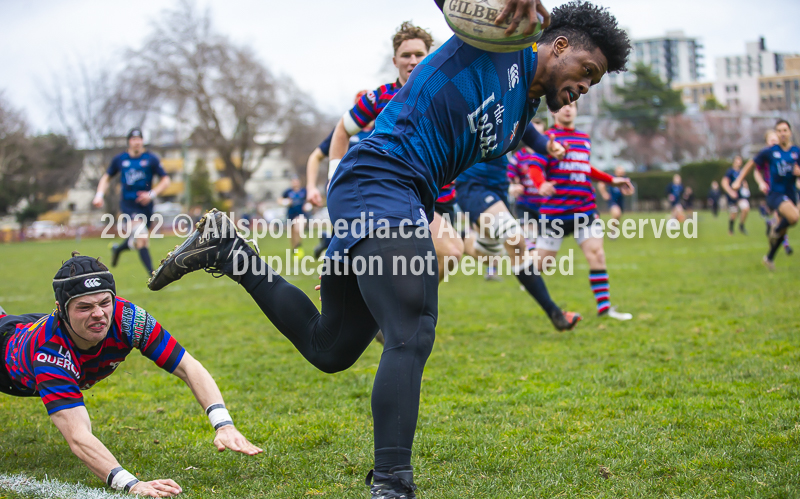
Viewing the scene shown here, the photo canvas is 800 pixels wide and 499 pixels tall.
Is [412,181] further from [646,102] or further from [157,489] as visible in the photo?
[646,102]

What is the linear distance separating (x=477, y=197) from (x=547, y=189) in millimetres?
849

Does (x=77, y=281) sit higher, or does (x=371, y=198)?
(x=371, y=198)

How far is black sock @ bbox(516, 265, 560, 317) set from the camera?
5754 mm

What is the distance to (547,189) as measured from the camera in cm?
634

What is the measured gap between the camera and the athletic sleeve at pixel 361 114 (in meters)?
4.22

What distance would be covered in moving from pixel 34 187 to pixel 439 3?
5434 centimetres

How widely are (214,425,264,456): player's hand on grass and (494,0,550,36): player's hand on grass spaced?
1762 mm

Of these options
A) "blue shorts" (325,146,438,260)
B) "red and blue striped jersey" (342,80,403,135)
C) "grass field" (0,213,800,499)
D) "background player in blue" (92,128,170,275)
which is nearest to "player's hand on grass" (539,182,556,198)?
"grass field" (0,213,800,499)

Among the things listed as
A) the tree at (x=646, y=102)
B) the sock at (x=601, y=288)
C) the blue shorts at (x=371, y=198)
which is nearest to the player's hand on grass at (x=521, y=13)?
the blue shorts at (x=371, y=198)

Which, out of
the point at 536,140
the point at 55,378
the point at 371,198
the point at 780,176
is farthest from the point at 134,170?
the point at 780,176

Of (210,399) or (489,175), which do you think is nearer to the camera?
(210,399)

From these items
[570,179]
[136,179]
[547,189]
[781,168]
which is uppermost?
[136,179]

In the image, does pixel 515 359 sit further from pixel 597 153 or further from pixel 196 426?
pixel 597 153

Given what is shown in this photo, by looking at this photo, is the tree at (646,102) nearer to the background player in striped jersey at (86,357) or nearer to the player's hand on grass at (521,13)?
the player's hand on grass at (521,13)
